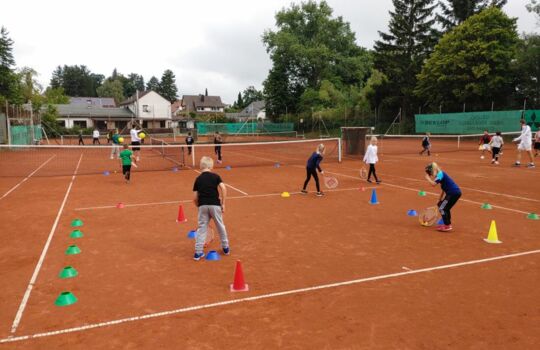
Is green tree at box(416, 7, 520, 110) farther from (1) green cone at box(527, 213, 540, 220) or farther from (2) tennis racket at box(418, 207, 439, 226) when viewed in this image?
(2) tennis racket at box(418, 207, 439, 226)

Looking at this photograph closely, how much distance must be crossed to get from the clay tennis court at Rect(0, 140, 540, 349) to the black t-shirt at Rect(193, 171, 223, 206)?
103cm

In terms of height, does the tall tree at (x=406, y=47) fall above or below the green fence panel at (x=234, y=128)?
above

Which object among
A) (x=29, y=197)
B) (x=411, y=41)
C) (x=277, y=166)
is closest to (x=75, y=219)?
(x=29, y=197)

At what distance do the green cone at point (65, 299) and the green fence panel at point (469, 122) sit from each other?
38446 mm

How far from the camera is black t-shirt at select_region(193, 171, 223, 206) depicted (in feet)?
22.3

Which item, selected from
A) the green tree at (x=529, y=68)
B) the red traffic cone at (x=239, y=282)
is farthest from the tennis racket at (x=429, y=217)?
the green tree at (x=529, y=68)

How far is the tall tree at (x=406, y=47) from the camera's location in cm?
5172

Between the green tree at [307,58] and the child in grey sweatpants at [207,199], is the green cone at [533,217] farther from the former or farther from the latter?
the green tree at [307,58]

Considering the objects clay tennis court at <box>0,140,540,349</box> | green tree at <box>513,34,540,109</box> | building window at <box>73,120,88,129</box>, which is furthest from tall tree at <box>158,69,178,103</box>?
clay tennis court at <box>0,140,540,349</box>

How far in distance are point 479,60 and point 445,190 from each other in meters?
Answer: 37.9

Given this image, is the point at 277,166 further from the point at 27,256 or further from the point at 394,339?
the point at 394,339

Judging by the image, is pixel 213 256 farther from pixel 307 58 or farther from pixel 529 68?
pixel 307 58

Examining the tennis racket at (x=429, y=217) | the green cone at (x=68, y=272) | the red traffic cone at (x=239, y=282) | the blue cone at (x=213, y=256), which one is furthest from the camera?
the tennis racket at (x=429, y=217)

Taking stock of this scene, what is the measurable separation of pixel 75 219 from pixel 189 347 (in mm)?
6970
